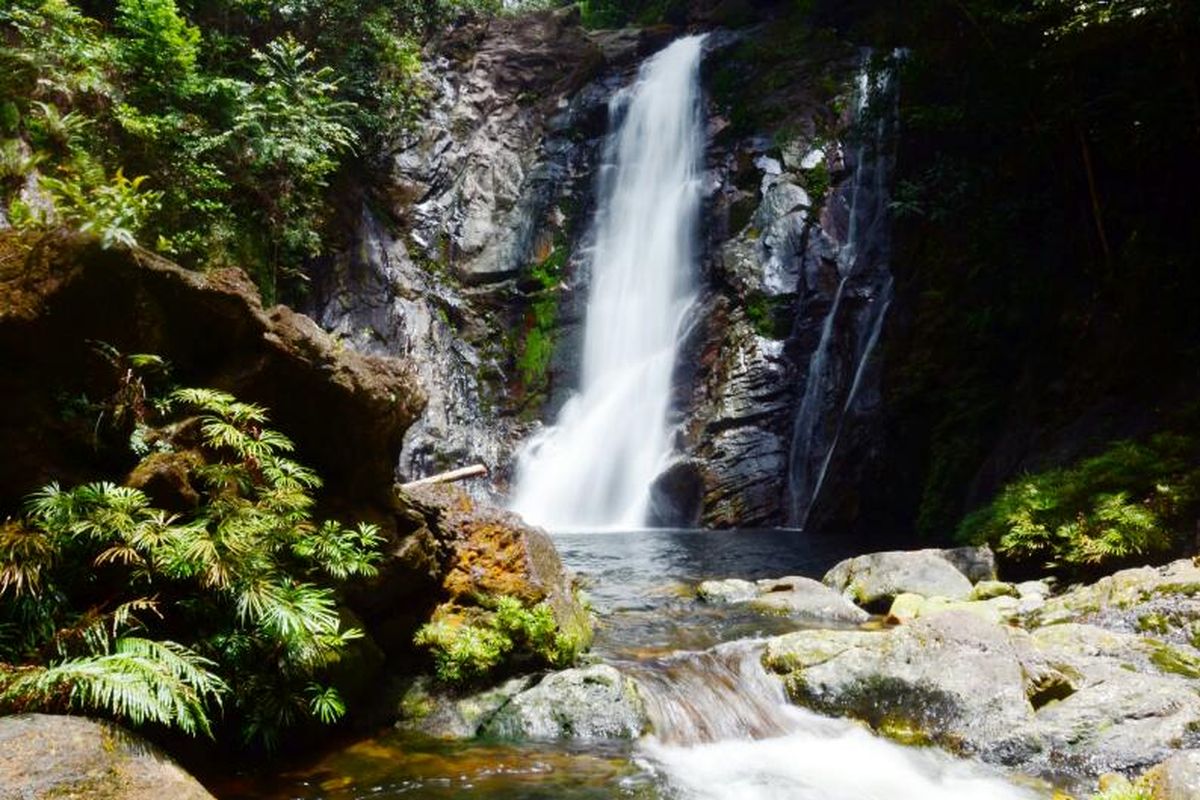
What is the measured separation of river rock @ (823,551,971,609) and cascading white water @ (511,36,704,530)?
328 inches

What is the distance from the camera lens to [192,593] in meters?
4.30

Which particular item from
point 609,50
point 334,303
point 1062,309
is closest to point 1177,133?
point 1062,309

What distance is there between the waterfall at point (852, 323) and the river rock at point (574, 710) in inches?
443

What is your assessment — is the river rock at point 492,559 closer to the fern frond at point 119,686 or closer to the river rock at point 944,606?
the fern frond at point 119,686

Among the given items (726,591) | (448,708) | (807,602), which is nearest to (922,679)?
(807,602)

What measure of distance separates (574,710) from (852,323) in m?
13.7

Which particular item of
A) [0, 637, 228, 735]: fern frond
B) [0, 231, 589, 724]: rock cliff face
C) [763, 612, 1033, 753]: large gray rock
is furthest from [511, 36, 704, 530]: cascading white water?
[0, 637, 228, 735]: fern frond

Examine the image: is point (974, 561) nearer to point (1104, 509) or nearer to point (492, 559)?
point (1104, 509)

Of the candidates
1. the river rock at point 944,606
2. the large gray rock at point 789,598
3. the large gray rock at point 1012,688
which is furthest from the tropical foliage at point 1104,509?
the large gray rock at point 789,598

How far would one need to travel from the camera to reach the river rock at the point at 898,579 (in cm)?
890

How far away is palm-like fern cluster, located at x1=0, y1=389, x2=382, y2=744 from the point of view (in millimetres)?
3641

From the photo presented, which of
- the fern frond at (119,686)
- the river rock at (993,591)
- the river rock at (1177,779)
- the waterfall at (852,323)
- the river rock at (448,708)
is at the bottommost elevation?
the river rock at (448,708)

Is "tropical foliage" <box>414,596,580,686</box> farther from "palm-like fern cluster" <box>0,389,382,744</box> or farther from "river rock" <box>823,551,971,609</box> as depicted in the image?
"river rock" <box>823,551,971,609</box>

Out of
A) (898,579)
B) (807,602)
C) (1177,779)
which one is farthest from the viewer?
(898,579)
